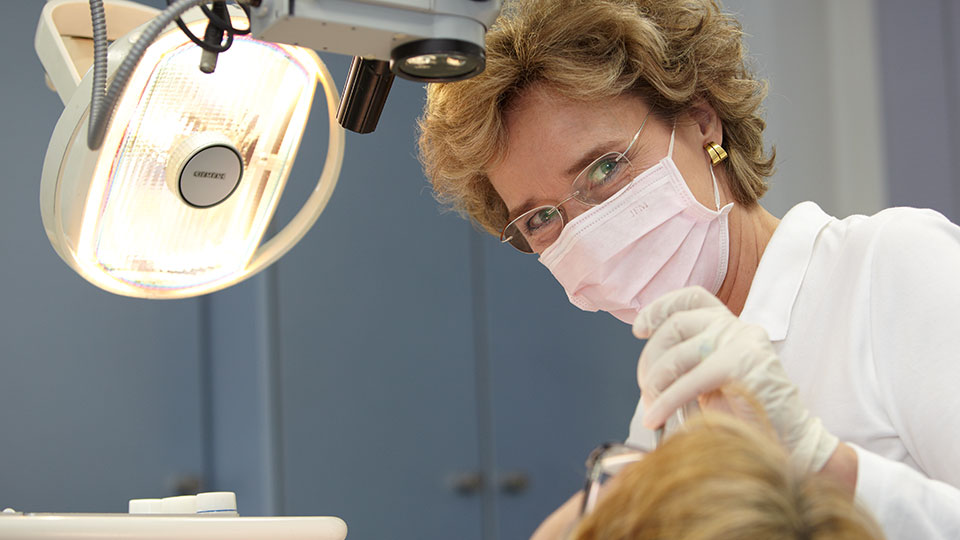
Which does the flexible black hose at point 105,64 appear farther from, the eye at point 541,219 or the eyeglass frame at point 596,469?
the eye at point 541,219

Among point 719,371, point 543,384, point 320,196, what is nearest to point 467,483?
point 543,384

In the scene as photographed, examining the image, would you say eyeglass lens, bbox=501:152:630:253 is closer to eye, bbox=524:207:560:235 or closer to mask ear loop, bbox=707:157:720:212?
eye, bbox=524:207:560:235

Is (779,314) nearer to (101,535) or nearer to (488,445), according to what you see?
(101,535)

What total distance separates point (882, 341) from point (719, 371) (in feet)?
1.18

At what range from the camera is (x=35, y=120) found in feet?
7.35

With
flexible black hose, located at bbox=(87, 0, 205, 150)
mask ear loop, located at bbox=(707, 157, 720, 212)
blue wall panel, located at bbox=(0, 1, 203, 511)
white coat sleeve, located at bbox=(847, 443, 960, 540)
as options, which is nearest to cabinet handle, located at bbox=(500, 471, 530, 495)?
blue wall panel, located at bbox=(0, 1, 203, 511)

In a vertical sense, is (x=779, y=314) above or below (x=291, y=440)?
above

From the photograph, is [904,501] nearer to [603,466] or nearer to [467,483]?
[603,466]

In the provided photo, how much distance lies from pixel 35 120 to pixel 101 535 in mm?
1614

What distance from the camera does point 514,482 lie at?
270 centimetres

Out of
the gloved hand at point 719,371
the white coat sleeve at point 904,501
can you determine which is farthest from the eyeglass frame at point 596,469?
the white coat sleeve at point 904,501

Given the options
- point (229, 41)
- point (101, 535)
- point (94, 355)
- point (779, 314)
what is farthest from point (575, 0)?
point (94, 355)

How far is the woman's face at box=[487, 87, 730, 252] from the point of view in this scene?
1328mm

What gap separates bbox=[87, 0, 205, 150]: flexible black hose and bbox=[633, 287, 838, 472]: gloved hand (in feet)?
1.61
